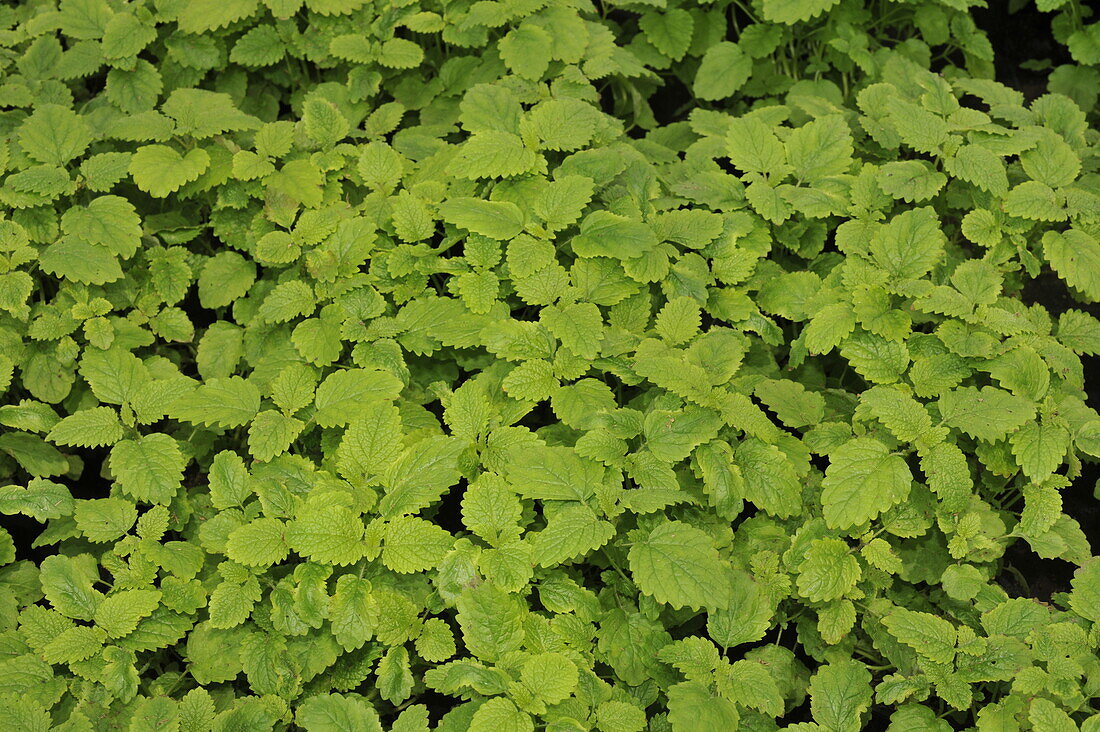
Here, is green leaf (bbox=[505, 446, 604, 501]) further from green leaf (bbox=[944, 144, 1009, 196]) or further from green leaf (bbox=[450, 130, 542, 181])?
green leaf (bbox=[944, 144, 1009, 196])

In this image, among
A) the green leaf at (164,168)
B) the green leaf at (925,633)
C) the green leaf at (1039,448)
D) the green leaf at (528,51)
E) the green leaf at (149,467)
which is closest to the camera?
the green leaf at (925,633)

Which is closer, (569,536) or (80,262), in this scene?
(569,536)

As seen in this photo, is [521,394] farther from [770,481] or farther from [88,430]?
[88,430]

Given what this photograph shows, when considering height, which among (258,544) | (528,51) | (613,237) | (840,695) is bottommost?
(840,695)

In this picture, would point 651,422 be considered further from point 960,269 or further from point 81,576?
point 81,576

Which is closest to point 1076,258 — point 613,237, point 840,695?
point 613,237

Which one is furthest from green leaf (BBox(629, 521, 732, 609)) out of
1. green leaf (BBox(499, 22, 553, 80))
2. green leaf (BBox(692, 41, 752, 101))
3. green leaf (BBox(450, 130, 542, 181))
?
green leaf (BBox(692, 41, 752, 101))

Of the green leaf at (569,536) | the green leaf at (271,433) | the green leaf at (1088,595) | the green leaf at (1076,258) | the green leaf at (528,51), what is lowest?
the green leaf at (1088,595)

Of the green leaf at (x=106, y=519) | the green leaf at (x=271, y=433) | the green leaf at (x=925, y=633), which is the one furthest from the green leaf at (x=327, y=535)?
the green leaf at (x=925, y=633)

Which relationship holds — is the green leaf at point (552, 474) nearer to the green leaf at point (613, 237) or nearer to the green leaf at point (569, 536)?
the green leaf at point (569, 536)
